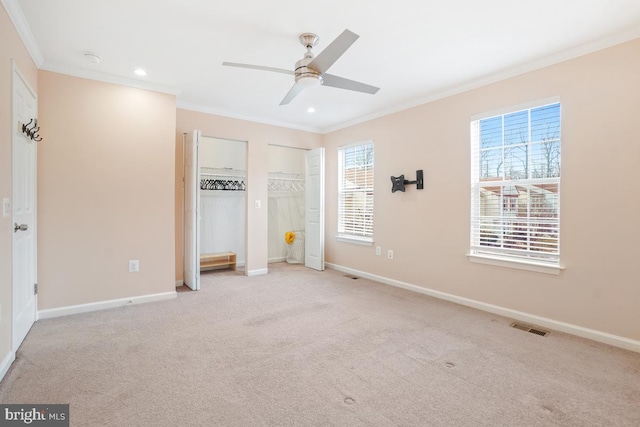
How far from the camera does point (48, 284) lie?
10.5ft

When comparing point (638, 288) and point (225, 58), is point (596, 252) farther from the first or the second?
point (225, 58)

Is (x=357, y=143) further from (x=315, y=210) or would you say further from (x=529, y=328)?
(x=529, y=328)

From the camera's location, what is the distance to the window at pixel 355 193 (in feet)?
16.7

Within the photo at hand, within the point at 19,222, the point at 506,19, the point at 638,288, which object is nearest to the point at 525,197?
the point at 638,288

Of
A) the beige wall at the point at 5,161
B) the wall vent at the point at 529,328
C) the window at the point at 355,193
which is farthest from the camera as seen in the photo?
the window at the point at 355,193

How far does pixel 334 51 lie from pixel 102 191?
2.92m

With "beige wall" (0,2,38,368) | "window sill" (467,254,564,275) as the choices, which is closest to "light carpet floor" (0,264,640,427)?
"beige wall" (0,2,38,368)

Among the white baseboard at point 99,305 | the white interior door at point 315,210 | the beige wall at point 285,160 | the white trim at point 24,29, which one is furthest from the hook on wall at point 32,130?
the beige wall at point 285,160

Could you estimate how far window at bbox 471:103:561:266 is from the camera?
3057mm

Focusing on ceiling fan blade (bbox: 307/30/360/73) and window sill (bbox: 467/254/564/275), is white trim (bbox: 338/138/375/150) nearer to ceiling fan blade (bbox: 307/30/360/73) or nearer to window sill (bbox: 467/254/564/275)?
window sill (bbox: 467/254/564/275)

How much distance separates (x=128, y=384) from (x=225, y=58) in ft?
9.27

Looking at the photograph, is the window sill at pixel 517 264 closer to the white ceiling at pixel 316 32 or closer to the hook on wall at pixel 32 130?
the white ceiling at pixel 316 32

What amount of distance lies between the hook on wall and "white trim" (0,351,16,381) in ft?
5.82

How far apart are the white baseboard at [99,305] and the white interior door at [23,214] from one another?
0.51 feet
